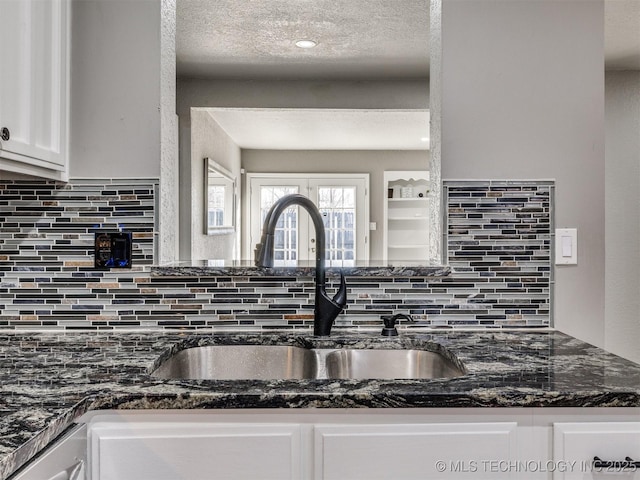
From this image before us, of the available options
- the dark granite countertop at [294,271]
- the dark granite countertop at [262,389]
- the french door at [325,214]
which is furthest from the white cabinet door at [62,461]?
the french door at [325,214]

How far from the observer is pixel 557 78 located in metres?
1.63

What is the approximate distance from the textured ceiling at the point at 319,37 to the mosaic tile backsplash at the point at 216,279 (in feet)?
4.34

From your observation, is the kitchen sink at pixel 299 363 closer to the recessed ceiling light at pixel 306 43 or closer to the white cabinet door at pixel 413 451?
the white cabinet door at pixel 413 451

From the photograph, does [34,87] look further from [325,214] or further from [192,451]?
[325,214]

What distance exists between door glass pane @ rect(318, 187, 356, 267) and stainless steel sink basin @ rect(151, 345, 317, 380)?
225 inches

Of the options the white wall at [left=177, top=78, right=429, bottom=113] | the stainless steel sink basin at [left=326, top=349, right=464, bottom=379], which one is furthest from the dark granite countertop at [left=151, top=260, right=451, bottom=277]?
the white wall at [left=177, top=78, right=429, bottom=113]

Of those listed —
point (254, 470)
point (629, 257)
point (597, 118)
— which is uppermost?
point (597, 118)

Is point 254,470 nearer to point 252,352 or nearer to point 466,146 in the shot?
point 252,352

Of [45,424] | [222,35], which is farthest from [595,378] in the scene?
[222,35]

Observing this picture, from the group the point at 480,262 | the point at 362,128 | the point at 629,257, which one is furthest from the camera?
the point at 362,128

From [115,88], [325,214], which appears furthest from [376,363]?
[325,214]

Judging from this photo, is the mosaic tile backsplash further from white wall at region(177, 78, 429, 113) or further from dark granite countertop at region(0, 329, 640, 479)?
white wall at region(177, 78, 429, 113)

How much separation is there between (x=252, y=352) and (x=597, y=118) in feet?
4.31

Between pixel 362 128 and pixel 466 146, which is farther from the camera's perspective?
pixel 362 128
